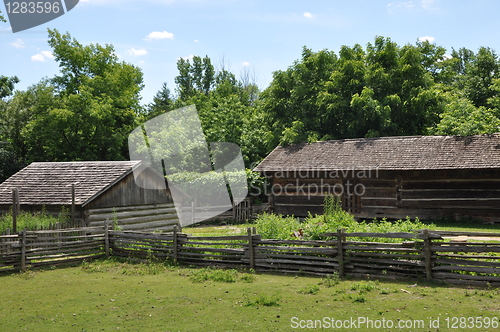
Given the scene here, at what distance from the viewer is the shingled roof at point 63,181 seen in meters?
18.8

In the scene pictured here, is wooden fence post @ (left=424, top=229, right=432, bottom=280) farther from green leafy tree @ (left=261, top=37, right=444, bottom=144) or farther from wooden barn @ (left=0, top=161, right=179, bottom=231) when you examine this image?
green leafy tree @ (left=261, top=37, right=444, bottom=144)

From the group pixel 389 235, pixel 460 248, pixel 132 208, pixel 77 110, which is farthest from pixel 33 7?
pixel 77 110

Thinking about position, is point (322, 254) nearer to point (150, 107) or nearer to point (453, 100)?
point (453, 100)

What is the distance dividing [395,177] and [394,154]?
4.26 ft

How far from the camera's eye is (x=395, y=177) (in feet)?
73.8

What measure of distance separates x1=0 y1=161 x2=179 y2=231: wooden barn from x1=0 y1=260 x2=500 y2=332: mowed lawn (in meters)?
6.75

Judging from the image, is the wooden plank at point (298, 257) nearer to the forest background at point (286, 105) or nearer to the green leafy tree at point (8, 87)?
the forest background at point (286, 105)

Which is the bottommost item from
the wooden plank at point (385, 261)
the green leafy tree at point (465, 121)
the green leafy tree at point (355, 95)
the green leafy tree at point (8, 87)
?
the wooden plank at point (385, 261)

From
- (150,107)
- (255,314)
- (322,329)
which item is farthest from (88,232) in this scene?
(150,107)

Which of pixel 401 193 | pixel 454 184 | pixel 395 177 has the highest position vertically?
pixel 395 177

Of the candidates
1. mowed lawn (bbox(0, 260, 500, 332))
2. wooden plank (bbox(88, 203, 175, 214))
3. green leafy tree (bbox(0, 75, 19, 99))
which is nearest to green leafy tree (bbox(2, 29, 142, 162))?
green leafy tree (bbox(0, 75, 19, 99))

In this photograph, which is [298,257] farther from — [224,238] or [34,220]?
[34,220]

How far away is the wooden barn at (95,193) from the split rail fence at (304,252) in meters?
3.09

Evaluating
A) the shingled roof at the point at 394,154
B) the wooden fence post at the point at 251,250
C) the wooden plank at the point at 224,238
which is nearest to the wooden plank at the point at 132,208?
the shingled roof at the point at 394,154
